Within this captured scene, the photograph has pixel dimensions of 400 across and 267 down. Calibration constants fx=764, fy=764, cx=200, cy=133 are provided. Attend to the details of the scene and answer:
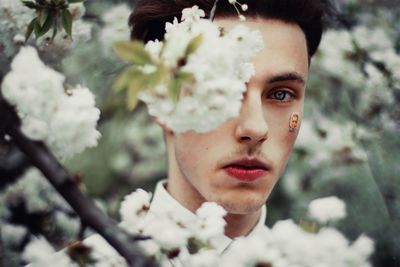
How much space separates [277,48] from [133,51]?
792 mm

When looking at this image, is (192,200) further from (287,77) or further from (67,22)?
(67,22)

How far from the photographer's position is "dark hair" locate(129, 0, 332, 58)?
1.73 meters

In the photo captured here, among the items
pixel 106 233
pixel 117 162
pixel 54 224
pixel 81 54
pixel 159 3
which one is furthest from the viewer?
pixel 117 162

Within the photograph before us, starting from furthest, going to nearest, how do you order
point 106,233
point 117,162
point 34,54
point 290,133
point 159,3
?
1. point 117,162
2. point 159,3
3. point 290,133
4. point 34,54
5. point 106,233

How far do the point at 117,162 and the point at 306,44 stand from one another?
1298 mm

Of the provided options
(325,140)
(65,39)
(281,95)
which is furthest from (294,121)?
(325,140)

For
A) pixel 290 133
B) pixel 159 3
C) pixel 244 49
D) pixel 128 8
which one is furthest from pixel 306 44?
pixel 128 8

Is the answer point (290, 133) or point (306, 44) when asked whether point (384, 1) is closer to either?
point (306, 44)

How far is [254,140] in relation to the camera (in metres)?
1.59

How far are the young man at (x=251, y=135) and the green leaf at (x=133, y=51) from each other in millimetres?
619

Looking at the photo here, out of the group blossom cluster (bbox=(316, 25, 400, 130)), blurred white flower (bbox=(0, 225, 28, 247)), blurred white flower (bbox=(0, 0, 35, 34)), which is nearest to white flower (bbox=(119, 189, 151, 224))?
blurred white flower (bbox=(0, 0, 35, 34))

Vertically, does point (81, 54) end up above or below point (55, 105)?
below

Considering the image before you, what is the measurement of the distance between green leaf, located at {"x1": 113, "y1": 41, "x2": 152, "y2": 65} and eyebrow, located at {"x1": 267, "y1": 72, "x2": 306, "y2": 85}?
2.39ft

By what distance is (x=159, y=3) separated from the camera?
186cm
